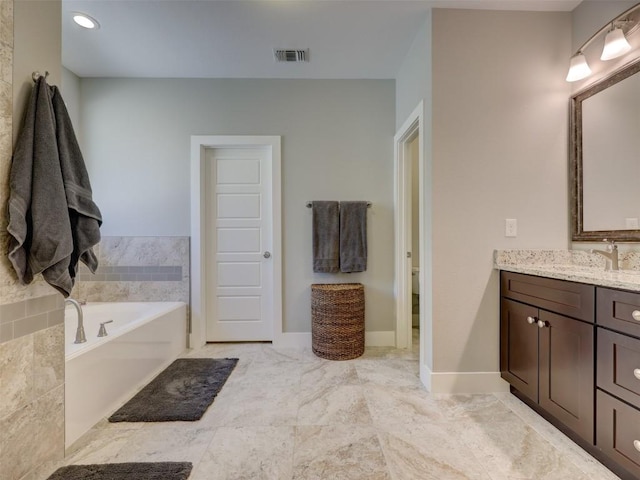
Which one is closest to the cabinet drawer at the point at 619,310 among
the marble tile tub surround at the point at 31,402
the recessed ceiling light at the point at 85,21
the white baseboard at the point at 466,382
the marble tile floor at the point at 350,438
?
the marble tile floor at the point at 350,438

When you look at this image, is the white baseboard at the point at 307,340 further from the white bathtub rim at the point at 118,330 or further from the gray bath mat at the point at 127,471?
the gray bath mat at the point at 127,471

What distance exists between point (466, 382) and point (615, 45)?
Answer: 2.11m

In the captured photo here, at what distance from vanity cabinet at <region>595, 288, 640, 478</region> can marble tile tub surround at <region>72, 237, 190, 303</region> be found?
2884mm

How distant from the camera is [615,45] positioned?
154 cm

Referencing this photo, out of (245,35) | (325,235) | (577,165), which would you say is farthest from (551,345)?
(245,35)

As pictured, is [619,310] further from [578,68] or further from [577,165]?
[578,68]

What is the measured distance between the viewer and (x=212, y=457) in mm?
1340

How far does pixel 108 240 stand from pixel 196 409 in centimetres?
189

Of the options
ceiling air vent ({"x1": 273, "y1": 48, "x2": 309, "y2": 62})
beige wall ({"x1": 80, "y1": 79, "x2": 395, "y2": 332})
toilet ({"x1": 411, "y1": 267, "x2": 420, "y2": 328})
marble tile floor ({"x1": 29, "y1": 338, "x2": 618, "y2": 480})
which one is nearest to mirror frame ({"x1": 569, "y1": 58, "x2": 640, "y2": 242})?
marble tile floor ({"x1": 29, "y1": 338, "x2": 618, "y2": 480})

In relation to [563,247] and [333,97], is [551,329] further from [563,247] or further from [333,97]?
[333,97]

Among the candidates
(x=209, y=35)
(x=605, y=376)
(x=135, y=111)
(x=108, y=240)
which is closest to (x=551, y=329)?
(x=605, y=376)

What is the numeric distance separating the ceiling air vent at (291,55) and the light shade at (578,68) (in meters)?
1.81

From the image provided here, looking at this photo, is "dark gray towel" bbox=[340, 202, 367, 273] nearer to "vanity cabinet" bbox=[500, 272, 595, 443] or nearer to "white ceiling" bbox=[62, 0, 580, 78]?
"vanity cabinet" bbox=[500, 272, 595, 443]

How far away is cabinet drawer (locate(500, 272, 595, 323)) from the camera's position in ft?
4.30
